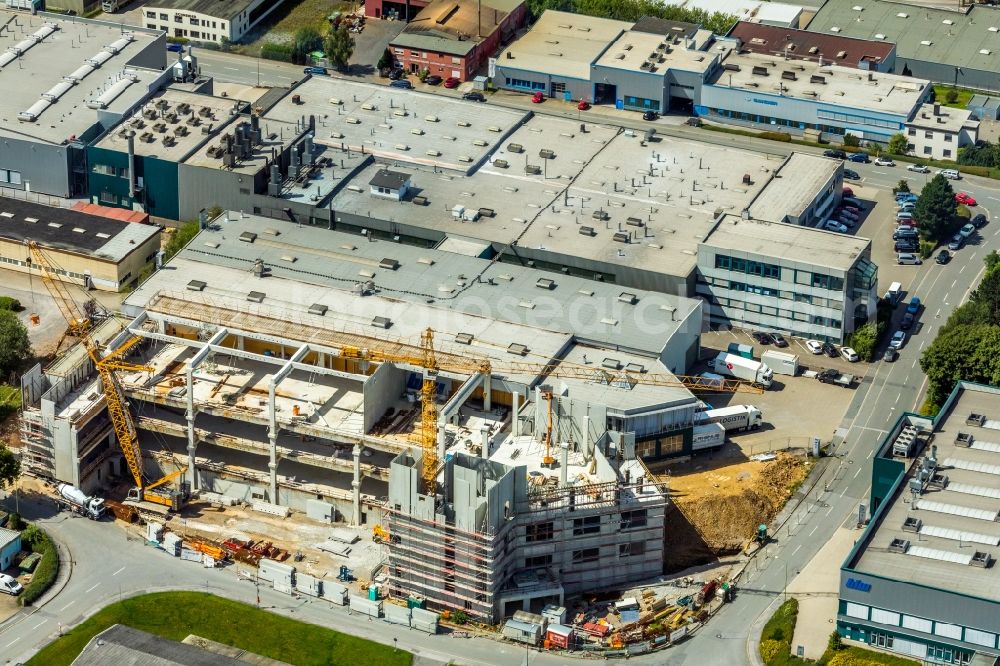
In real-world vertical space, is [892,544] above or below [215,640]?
above

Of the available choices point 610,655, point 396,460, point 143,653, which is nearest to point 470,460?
point 396,460

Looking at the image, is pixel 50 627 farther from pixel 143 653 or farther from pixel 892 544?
pixel 892 544

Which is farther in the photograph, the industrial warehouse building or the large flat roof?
the large flat roof

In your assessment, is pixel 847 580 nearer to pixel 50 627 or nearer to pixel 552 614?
pixel 552 614

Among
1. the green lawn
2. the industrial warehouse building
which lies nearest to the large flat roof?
the industrial warehouse building

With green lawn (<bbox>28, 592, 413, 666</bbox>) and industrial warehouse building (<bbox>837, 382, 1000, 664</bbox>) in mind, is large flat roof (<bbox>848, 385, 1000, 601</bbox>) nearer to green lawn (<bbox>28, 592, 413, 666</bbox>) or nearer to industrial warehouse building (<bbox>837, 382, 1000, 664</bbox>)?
industrial warehouse building (<bbox>837, 382, 1000, 664</bbox>)

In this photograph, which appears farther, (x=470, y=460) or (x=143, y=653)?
(x=470, y=460)

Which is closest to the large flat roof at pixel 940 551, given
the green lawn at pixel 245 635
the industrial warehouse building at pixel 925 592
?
the industrial warehouse building at pixel 925 592
